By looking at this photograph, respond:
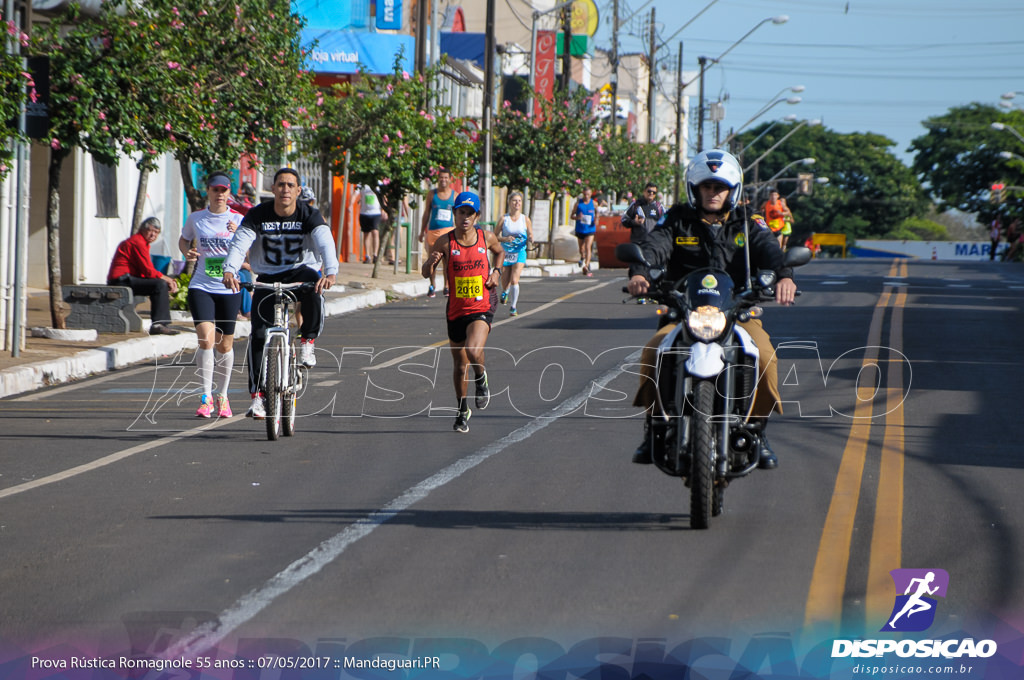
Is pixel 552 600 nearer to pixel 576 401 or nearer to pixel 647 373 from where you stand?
pixel 647 373

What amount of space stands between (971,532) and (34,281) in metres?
19.2

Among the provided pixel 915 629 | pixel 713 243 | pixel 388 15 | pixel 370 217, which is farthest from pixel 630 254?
pixel 388 15

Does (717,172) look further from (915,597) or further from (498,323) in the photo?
(498,323)

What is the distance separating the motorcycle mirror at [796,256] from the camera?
7.25 m

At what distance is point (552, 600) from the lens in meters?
5.89

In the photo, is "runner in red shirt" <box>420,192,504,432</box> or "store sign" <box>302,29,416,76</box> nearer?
"runner in red shirt" <box>420,192,504,432</box>

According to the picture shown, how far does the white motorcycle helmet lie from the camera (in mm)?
7570

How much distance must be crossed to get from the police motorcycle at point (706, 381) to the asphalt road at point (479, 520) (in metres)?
0.34

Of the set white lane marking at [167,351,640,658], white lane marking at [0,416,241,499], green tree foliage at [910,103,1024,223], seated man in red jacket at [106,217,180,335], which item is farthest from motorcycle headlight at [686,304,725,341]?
green tree foliage at [910,103,1024,223]

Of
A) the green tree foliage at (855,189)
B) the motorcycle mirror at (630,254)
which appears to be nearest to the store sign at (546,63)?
the motorcycle mirror at (630,254)

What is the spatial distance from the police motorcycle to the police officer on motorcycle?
11 cm

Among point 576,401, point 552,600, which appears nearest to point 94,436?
point 576,401

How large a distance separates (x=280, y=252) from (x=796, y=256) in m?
4.51

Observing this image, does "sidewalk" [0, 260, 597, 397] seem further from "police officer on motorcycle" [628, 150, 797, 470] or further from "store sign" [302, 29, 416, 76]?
"store sign" [302, 29, 416, 76]
